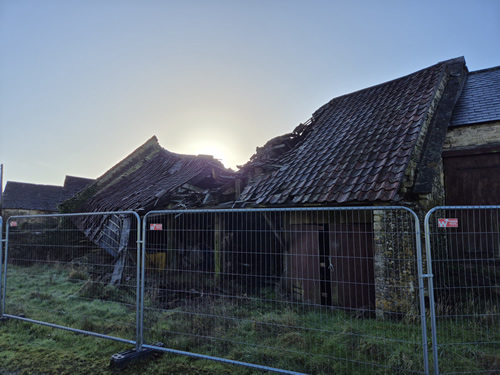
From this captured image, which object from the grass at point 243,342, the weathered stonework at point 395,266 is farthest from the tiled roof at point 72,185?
the weathered stonework at point 395,266

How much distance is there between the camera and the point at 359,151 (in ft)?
27.9

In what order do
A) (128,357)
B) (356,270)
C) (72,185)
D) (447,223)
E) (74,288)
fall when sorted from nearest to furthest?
(447,223)
(128,357)
(356,270)
(74,288)
(72,185)

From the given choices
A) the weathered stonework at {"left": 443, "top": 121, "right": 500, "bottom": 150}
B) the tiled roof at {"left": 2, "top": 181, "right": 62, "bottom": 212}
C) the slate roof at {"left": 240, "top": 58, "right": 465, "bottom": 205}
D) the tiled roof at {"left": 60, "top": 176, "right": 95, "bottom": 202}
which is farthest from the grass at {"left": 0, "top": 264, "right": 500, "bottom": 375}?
the tiled roof at {"left": 2, "top": 181, "right": 62, "bottom": 212}

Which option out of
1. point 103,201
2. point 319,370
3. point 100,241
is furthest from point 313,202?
point 103,201

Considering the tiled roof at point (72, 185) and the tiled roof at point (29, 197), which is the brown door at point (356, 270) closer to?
the tiled roof at point (72, 185)

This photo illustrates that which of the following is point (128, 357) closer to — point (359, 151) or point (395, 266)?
point (395, 266)

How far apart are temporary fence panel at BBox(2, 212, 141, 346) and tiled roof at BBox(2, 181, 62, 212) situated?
30.5 meters

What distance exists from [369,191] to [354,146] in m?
2.46

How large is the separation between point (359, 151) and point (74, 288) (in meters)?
8.70

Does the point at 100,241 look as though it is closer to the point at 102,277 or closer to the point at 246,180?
the point at 102,277

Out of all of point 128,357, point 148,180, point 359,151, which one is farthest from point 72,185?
point 128,357

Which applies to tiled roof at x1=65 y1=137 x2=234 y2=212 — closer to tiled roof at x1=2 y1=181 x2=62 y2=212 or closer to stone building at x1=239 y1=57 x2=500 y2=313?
stone building at x1=239 y1=57 x2=500 y2=313

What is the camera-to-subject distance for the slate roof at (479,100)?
8.30 meters

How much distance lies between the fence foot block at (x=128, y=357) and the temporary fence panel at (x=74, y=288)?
0.58 ft
